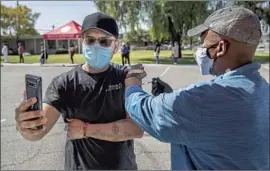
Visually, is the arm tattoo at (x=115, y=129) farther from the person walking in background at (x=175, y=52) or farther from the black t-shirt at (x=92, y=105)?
the person walking in background at (x=175, y=52)

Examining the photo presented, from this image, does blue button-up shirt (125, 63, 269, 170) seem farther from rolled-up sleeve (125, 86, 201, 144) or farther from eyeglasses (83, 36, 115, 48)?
eyeglasses (83, 36, 115, 48)

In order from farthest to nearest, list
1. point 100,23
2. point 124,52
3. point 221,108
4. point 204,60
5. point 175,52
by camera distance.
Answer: point 175,52, point 124,52, point 100,23, point 204,60, point 221,108

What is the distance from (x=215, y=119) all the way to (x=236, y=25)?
31 centimetres

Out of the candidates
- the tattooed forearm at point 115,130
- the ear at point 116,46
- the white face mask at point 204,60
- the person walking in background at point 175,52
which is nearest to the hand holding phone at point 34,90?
the tattooed forearm at point 115,130

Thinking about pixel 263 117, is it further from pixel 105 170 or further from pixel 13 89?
pixel 13 89

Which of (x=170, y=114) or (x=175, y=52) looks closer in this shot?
(x=170, y=114)

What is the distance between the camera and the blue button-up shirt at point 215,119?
1.15m

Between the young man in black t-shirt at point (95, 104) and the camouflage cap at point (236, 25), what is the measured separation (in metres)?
0.60

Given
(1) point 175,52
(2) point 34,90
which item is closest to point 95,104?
(2) point 34,90

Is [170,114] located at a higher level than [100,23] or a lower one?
lower

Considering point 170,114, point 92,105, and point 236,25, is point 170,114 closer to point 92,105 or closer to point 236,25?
point 236,25

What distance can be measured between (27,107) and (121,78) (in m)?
0.50

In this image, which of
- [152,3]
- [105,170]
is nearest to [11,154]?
[105,170]

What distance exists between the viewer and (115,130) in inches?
68.5
